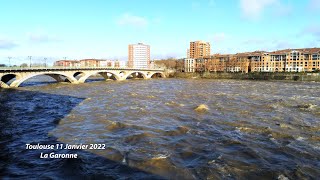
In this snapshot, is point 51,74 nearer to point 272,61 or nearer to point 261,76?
point 261,76

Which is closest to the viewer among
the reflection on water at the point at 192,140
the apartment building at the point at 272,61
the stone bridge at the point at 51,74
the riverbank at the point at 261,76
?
the reflection on water at the point at 192,140

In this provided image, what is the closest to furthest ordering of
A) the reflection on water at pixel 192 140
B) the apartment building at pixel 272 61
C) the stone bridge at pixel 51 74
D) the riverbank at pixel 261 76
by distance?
the reflection on water at pixel 192 140
the stone bridge at pixel 51 74
the riverbank at pixel 261 76
the apartment building at pixel 272 61

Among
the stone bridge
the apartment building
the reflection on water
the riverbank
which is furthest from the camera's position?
the apartment building

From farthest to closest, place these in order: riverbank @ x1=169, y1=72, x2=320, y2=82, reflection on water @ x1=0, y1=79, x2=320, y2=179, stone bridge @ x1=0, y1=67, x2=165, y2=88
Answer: riverbank @ x1=169, y1=72, x2=320, y2=82, stone bridge @ x1=0, y1=67, x2=165, y2=88, reflection on water @ x1=0, y1=79, x2=320, y2=179

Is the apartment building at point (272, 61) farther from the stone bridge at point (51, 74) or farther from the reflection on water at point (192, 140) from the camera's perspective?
the reflection on water at point (192, 140)

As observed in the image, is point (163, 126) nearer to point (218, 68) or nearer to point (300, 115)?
point (300, 115)

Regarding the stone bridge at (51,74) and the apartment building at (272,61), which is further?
the apartment building at (272,61)

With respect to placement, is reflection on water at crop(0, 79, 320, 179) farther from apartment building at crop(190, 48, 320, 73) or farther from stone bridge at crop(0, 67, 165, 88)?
apartment building at crop(190, 48, 320, 73)

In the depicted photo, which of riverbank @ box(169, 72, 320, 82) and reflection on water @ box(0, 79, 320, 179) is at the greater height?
riverbank @ box(169, 72, 320, 82)

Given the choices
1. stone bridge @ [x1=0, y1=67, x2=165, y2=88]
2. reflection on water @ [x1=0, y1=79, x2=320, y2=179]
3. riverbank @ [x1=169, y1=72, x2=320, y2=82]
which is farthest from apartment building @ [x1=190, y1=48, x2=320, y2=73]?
reflection on water @ [x1=0, y1=79, x2=320, y2=179]

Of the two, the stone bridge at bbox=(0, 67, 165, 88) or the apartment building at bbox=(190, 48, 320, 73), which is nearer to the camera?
the stone bridge at bbox=(0, 67, 165, 88)

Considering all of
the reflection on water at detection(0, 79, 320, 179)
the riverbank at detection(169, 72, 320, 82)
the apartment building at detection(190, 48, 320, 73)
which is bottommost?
the reflection on water at detection(0, 79, 320, 179)

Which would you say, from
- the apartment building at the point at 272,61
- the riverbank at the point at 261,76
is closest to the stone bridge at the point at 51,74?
the riverbank at the point at 261,76

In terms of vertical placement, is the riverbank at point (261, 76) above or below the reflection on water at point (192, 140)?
above
